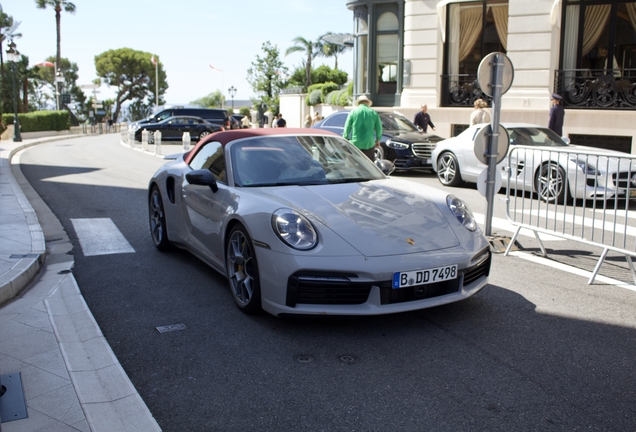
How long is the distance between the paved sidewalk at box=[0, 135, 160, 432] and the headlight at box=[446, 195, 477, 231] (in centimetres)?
274

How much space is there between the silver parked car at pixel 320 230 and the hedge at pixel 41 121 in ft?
134

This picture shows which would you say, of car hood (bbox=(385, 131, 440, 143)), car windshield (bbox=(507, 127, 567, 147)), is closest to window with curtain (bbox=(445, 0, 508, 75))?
car hood (bbox=(385, 131, 440, 143))

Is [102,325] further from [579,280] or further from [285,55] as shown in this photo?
[285,55]

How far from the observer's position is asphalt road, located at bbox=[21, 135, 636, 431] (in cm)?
323

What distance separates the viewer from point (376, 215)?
4.66 m

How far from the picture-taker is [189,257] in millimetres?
6789

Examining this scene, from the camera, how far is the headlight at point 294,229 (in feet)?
14.2

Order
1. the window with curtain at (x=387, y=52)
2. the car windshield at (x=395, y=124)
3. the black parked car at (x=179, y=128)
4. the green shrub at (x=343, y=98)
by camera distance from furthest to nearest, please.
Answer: the black parked car at (x=179, y=128) < the green shrub at (x=343, y=98) < the window with curtain at (x=387, y=52) < the car windshield at (x=395, y=124)

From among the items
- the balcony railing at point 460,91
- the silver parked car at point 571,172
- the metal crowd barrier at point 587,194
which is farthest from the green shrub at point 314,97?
the metal crowd barrier at point 587,194

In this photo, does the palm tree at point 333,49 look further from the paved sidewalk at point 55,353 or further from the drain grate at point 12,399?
the drain grate at point 12,399

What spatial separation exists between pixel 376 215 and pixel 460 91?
57.8ft

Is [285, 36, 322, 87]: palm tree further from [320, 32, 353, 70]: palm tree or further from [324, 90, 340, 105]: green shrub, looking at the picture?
[324, 90, 340, 105]: green shrub

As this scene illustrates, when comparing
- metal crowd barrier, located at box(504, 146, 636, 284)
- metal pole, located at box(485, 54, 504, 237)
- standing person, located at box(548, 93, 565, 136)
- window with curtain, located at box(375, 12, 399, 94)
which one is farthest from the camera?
window with curtain, located at box(375, 12, 399, 94)

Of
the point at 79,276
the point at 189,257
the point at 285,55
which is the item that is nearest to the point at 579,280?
the point at 189,257
